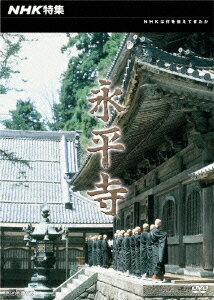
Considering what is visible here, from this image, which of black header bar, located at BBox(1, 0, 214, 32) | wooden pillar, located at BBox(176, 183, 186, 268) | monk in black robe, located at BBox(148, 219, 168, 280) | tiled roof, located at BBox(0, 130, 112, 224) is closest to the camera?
black header bar, located at BBox(1, 0, 214, 32)

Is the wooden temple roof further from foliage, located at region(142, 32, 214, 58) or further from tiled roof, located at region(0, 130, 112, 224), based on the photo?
tiled roof, located at region(0, 130, 112, 224)

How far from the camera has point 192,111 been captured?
1093 centimetres

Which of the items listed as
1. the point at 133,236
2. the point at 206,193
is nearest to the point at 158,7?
the point at 206,193

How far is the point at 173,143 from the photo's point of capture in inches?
534

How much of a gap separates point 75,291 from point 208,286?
7.30 m

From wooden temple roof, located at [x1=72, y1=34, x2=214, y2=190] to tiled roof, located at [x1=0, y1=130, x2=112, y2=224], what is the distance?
15804 mm

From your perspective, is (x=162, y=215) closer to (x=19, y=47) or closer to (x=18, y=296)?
(x=19, y=47)

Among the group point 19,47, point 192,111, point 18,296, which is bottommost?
point 18,296

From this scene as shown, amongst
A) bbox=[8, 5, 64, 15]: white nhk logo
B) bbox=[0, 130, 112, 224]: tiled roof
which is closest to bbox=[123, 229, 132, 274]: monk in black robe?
bbox=[8, 5, 64, 15]: white nhk logo

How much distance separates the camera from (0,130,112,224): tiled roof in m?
30.3

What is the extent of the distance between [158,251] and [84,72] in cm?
3225

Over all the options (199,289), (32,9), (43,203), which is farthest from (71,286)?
(43,203)

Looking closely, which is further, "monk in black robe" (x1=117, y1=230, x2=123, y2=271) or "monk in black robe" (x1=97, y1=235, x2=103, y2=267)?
"monk in black robe" (x1=97, y1=235, x2=103, y2=267)

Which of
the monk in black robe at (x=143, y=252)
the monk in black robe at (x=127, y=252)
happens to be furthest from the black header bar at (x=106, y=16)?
the monk in black robe at (x=127, y=252)
